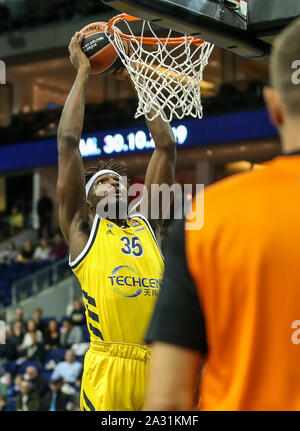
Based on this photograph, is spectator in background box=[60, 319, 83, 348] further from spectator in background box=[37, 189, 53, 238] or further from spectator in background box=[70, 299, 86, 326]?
spectator in background box=[37, 189, 53, 238]

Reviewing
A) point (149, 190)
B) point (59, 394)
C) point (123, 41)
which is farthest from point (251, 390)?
point (59, 394)

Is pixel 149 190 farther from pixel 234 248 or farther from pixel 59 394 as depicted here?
pixel 59 394

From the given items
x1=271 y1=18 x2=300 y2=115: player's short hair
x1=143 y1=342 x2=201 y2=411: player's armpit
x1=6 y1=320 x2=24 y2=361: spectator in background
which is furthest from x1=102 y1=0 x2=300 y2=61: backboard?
x1=6 y1=320 x2=24 y2=361: spectator in background

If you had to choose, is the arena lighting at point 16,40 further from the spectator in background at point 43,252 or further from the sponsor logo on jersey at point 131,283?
the sponsor logo on jersey at point 131,283

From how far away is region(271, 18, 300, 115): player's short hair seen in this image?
5.12 ft

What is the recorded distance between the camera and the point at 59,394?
11172mm

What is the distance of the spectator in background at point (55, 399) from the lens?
11.0 m

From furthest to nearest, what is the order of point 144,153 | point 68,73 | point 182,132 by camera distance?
point 68,73 → point 144,153 → point 182,132

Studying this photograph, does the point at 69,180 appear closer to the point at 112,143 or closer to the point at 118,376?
the point at 118,376

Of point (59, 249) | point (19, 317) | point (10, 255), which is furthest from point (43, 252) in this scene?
point (19, 317)

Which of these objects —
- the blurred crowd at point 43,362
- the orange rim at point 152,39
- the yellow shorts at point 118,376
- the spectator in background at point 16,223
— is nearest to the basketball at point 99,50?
the orange rim at point 152,39

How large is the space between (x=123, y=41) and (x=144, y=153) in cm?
1294

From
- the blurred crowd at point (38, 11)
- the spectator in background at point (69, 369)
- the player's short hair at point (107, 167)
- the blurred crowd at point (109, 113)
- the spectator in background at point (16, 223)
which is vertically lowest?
the spectator in background at point (69, 369)
